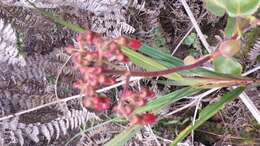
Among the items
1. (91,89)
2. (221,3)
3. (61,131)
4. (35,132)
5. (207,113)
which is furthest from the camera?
(61,131)

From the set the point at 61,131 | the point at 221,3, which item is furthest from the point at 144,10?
the point at 221,3

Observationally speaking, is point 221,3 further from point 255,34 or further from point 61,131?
point 61,131

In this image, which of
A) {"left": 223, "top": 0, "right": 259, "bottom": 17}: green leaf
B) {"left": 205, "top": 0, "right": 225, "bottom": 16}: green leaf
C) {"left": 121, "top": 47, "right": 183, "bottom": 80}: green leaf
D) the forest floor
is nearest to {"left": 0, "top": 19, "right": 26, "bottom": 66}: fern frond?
the forest floor

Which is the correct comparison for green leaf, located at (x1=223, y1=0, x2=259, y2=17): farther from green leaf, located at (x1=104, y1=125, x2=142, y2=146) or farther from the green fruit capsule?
green leaf, located at (x1=104, y1=125, x2=142, y2=146)

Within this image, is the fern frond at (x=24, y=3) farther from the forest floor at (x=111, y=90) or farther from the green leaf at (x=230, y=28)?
the green leaf at (x=230, y=28)

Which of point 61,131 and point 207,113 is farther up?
point 207,113

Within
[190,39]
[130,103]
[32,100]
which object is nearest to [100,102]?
[130,103]

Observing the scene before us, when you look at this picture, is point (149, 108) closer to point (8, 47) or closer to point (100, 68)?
point (100, 68)
